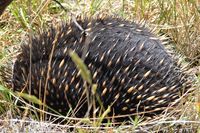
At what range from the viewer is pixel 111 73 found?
→ 8.68ft

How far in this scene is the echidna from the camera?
2.64 meters

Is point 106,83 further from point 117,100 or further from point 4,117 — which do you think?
point 4,117

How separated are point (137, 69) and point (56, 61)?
1.55 feet

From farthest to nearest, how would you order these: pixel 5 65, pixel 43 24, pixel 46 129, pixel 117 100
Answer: pixel 43 24
pixel 5 65
pixel 117 100
pixel 46 129

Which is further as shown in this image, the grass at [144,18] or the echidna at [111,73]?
the grass at [144,18]

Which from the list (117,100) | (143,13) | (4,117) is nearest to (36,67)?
(4,117)

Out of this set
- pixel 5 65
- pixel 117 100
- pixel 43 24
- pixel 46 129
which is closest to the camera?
pixel 46 129

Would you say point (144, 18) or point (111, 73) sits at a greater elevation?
point (144, 18)

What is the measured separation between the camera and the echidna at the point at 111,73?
2645 mm

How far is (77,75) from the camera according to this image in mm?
2637

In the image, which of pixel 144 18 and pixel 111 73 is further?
pixel 144 18

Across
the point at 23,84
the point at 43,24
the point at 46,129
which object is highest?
the point at 43,24

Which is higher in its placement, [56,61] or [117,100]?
[56,61]

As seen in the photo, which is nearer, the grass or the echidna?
the echidna
